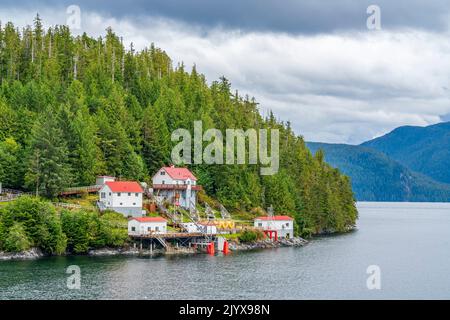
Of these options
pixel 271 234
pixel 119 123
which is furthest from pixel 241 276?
pixel 119 123

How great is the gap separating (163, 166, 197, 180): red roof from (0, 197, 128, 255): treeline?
28002 mm

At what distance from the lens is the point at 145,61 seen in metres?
189

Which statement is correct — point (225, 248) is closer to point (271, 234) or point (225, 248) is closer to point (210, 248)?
point (210, 248)

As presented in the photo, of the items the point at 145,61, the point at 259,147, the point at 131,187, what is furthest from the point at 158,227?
the point at 145,61

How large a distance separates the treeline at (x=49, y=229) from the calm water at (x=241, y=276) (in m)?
4.36

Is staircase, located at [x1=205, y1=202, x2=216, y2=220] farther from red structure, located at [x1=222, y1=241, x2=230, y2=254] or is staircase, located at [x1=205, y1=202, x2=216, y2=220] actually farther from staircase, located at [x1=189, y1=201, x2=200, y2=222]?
red structure, located at [x1=222, y1=241, x2=230, y2=254]

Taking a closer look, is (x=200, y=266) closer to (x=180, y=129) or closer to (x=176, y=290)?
(x=176, y=290)

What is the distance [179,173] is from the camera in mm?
125250

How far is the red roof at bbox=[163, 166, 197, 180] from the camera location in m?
124

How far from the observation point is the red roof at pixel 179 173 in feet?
406

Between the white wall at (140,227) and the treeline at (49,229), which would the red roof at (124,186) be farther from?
the treeline at (49,229)

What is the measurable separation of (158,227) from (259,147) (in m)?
55.2

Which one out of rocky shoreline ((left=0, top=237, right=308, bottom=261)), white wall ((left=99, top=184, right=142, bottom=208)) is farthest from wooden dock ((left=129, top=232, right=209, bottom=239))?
white wall ((left=99, top=184, right=142, bottom=208))

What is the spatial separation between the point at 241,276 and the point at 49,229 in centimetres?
2940
